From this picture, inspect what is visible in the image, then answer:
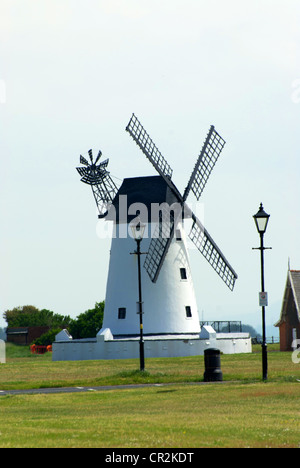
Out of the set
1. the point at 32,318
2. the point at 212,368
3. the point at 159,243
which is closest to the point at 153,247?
the point at 159,243

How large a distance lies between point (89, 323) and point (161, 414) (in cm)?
6162

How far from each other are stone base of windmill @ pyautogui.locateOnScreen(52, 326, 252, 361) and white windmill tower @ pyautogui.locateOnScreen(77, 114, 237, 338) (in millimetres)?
1246

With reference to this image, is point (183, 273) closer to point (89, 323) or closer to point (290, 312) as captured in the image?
point (290, 312)

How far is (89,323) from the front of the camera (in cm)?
7938

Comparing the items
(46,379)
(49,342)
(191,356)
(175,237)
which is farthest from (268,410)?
(49,342)

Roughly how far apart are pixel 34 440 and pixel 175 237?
40.8 meters

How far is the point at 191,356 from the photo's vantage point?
5100 centimetres

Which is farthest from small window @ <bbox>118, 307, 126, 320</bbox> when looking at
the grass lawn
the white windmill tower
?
the grass lawn

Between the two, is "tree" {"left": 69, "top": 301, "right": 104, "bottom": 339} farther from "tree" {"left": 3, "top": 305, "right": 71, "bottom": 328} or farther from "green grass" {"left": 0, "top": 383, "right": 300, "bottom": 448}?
"green grass" {"left": 0, "top": 383, "right": 300, "bottom": 448}

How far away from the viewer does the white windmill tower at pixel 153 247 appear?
53344 mm

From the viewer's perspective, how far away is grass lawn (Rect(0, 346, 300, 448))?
13.5 m

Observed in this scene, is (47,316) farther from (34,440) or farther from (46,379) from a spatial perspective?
(34,440)
